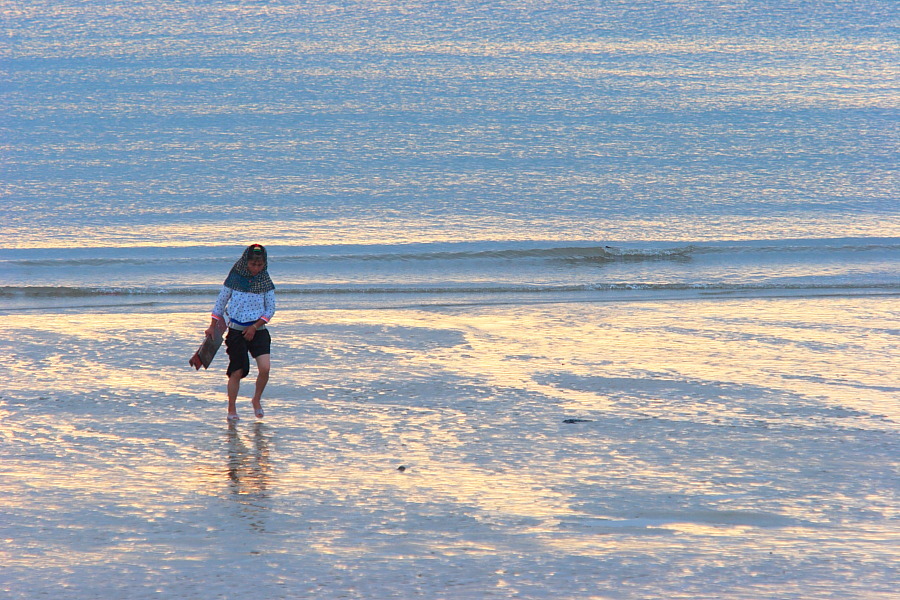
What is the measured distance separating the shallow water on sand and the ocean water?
0.03m

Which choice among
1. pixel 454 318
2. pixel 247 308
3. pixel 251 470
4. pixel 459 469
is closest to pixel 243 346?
pixel 247 308

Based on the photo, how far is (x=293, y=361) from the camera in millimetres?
8055

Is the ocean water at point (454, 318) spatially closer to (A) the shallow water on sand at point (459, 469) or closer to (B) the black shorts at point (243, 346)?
(A) the shallow water on sand at point (459, 469)

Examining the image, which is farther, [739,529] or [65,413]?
[65,413]

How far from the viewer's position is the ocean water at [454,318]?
4.22 m

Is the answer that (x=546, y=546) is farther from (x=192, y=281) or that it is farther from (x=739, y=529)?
(x=192, y=281)

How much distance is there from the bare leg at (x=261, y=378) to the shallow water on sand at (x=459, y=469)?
110 mm

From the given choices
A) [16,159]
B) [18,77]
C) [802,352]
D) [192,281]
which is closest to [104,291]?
[192,281]

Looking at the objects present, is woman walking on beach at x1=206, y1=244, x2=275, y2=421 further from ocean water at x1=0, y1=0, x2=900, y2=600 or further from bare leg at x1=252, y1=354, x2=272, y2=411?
ocean water at x1=0, y1=0, x2=900, y2=600

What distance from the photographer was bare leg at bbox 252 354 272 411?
6426 millimetres

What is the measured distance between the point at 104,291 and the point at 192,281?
1524 mm

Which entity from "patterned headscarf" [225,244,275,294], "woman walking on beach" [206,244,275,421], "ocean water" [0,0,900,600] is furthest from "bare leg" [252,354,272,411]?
"patterned headscarf" [225,244,275,294]

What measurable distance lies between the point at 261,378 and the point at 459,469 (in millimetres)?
1870

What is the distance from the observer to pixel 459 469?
17.2 feet
